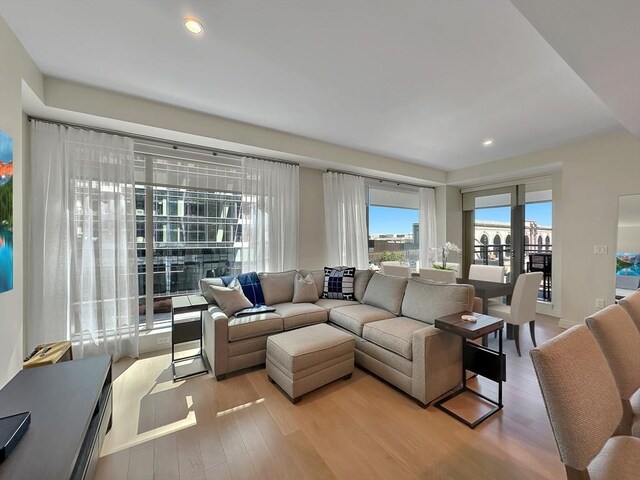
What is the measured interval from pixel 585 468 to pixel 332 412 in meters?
1.52

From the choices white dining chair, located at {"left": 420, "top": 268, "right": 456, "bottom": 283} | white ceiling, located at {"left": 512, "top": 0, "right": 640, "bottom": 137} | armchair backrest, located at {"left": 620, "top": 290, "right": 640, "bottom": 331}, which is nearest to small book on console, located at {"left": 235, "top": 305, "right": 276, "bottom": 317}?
white dining chair, located at {"left": 420, "top": 268, "right": 456, "bottom": 283}

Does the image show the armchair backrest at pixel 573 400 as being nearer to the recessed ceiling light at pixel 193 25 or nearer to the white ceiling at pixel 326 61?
the white ceiling at pixel 326 61

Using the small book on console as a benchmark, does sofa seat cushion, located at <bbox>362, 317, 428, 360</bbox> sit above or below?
below

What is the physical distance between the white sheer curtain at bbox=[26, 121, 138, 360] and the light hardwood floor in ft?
2.26

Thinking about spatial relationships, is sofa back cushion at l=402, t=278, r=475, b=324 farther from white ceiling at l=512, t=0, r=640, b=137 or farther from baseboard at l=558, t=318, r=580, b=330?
baseboard at l=558, t=318, r=580, b=330

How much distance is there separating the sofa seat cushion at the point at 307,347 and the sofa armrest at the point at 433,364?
2.01 ft

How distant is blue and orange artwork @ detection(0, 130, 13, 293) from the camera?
5.47 feet

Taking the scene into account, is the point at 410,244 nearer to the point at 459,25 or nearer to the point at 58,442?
the point at 459,25

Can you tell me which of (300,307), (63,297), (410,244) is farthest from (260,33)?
(410,244)

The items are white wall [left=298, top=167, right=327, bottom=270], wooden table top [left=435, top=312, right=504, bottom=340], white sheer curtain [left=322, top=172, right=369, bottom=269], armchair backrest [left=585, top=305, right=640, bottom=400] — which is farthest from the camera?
white sheer curtain [left=322, top=172, right=369, bottom=269]

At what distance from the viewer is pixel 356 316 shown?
286cm

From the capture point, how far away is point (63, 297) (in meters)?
2.55

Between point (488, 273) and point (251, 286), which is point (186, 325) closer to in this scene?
point (251, 286)

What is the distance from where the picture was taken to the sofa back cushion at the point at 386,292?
2970 millimetres
